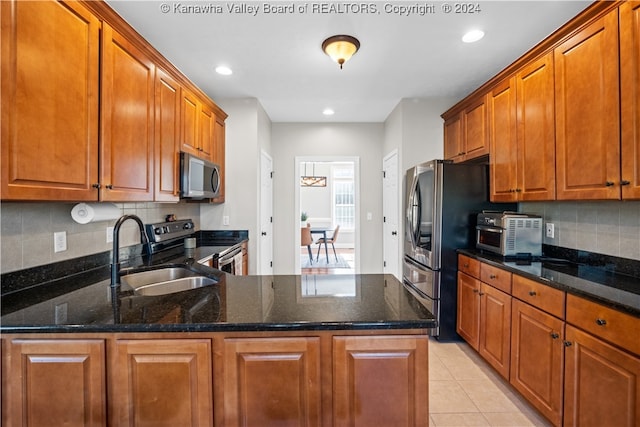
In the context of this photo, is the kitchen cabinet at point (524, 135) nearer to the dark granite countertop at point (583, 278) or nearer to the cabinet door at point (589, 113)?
the cabinet door at point (589, 113)

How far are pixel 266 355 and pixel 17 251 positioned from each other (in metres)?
1.35

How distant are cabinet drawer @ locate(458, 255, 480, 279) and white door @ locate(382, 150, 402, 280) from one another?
3.54 ft

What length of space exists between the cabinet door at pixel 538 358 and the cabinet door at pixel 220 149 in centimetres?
299

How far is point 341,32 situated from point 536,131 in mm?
1580

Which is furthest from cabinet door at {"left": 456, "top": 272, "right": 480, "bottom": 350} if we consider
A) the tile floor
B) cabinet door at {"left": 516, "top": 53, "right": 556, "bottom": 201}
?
cabinet door at {"left": 516, "top": 53, "right": 556, "bottom": 201}

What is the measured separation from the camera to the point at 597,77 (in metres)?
1.68

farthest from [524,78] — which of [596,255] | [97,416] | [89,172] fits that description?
[97,416]

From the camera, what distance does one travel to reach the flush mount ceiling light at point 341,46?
2205 mm

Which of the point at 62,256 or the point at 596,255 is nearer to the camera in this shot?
the point at 62,256

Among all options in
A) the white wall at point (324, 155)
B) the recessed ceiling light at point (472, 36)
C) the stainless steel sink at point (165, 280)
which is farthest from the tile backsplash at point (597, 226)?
the stainless steel sink at point (165, 280)

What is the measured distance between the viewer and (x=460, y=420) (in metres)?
1.90

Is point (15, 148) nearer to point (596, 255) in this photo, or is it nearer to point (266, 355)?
point (266, 355)

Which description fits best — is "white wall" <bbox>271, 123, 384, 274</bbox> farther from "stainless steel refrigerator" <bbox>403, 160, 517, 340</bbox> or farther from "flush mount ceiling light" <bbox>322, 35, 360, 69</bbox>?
"flush mount ceiling light" <bbox>322, 35, 360, 69</bbox>

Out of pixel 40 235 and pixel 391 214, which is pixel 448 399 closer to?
pixel 391 214
